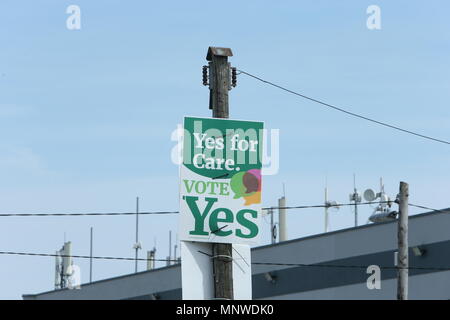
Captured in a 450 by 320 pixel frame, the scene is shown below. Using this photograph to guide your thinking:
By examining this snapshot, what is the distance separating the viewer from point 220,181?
72.0 feet

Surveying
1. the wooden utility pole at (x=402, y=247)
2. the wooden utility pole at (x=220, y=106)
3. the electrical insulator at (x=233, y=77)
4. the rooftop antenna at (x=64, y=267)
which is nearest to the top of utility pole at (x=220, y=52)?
the wooden utility pole at (x=220, y=106)

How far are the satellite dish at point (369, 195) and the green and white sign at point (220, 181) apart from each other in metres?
25.2

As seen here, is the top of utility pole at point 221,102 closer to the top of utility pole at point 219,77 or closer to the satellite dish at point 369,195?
the top of utility pole at point 219,77

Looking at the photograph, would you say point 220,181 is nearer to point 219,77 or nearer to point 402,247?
point 219,77

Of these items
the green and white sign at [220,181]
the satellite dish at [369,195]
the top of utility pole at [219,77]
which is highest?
the satellite dish at [369,195]

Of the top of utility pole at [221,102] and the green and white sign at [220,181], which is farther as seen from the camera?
the top of utility pole at [221,102]

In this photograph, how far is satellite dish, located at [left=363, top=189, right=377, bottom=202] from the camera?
153 feet

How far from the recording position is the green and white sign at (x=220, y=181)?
21.7 m

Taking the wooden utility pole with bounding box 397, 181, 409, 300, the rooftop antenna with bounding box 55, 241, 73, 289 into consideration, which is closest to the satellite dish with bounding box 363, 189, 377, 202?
the wooden utility pole with bounding box 397, 181, 409, 300

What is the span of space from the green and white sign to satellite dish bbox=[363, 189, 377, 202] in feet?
82.6

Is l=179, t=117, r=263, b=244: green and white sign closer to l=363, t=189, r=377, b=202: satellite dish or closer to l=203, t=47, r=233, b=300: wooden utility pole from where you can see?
l=203, t=47, r=233, b=300: wooden utility pole

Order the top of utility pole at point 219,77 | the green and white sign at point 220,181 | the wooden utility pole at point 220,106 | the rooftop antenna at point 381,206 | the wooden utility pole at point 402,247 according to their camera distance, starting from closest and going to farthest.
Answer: the green and white sign at point 220,181, the wooden utility pole at point 220,106, the top of utility pole at point 219,77, the wooden utility pole at point 402,247, the rooftop antenna at point 381,206
